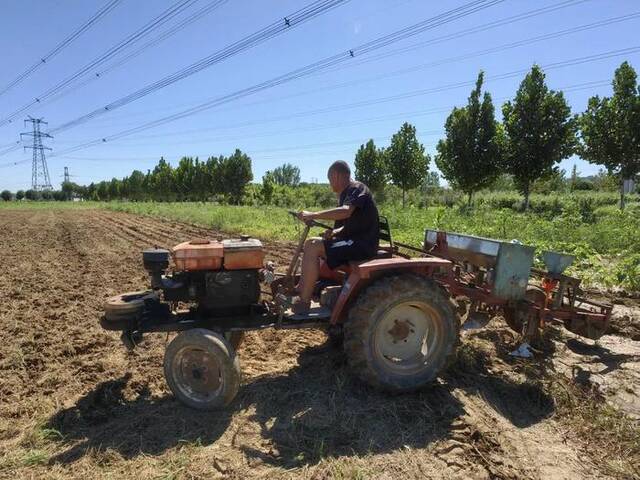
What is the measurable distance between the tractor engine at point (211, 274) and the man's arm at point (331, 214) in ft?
1.61

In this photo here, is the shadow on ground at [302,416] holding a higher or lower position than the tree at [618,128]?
lower

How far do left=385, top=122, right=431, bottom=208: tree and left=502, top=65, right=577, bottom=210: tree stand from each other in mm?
7878

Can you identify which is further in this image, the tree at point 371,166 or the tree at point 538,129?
the tree at point 371,166

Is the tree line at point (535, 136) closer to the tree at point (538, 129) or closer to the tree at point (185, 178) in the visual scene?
the tree at point (538, 129)

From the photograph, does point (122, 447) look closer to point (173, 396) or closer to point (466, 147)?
point (173, 396)

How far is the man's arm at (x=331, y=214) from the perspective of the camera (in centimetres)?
383

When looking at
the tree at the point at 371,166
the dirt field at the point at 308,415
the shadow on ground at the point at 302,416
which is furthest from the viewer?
the tree at the point at 371,166

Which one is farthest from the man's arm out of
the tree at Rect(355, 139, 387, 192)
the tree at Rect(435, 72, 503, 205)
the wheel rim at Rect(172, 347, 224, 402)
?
the tree at Rect(355, 139, 387, 192)

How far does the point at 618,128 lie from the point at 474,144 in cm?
605

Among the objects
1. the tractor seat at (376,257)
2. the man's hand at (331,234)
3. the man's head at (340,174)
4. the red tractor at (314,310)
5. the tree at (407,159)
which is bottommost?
the red tractor at (314,310)

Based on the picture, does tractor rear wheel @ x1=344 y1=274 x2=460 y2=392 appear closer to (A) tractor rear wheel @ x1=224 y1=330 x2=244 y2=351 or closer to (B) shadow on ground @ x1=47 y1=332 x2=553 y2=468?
(B) shadow on ground @ x1=47 y1=332 x2=553 y2=468

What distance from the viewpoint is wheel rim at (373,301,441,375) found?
12.9 ft

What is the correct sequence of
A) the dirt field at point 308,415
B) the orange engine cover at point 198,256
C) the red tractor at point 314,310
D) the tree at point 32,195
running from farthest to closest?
the tree at point 32,195 < the orange engine cover at point 198,256 < the red tractor at point 314,310 < the dirt field at point 308,415

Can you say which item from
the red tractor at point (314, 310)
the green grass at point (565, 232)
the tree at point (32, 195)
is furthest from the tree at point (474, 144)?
the tree at point (32, 195)
